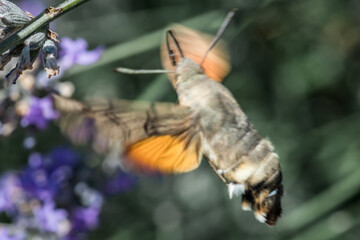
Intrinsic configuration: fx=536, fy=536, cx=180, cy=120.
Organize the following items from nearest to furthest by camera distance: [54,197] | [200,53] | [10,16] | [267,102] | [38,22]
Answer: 1. [38,22]
2. [10,16]
3. [200,53]
4. [54,197]
5. [267,102]

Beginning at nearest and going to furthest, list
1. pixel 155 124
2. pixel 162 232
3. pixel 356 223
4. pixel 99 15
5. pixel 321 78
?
pixel 155 124
pixel 356 223
pixel 162 232
pixel 321 78
pixel 99 15

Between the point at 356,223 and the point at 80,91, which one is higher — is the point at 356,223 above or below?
below

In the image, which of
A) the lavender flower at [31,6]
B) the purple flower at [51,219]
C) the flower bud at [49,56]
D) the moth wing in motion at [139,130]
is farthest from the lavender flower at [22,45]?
the lavender flower at [31,6]

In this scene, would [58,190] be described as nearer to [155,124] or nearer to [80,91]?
[155,124]

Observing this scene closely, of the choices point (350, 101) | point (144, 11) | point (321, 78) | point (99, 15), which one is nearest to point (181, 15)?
point (144, 11)

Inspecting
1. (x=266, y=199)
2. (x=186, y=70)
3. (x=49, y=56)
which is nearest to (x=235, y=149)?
(x=266, y=199)

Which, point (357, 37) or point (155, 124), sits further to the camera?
point (357, 37)

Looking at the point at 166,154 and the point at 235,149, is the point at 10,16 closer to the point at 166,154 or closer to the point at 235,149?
the point at 166,154

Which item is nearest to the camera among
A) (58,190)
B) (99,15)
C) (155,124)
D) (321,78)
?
(155,124)
